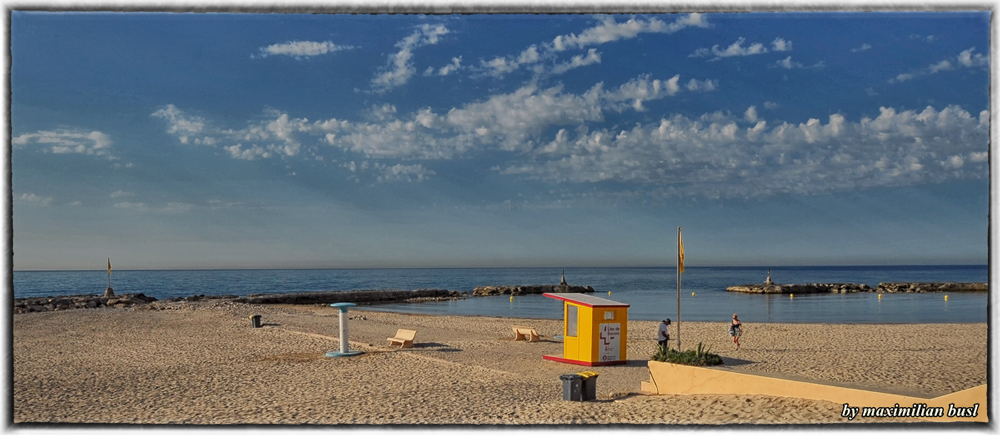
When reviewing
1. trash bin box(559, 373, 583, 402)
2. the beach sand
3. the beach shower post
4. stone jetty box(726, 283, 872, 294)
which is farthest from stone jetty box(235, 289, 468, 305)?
trash bin box(559, 373, 583, 402)

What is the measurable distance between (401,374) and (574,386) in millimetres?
4484

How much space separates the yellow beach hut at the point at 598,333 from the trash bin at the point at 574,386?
15.8 feet

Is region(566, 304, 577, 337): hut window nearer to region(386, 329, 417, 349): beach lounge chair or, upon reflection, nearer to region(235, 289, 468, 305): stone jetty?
region(386, 329, 417, 349): beach lounge chair

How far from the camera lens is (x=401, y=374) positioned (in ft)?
42.8

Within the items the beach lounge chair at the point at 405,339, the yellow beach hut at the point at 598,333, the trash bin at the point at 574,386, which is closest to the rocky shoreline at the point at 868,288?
the yellow beach hut at the point at 598,333

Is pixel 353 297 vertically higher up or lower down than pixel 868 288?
lower down

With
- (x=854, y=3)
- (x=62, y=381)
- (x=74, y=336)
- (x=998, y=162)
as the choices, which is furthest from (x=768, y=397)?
(x=74, y=336)

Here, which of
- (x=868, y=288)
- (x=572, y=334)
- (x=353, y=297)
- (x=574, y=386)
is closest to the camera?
(x=574, y=386)

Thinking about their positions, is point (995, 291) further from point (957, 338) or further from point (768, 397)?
point (957, 338)

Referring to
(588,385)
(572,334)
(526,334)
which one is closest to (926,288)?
(526,334)

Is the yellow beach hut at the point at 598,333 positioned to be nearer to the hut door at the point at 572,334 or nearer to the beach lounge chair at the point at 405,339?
the hut door at the point at 572,334

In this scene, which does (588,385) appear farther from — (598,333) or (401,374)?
(598,333)

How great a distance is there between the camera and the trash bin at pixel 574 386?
9.80m

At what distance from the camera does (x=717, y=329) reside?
25.2 metres
